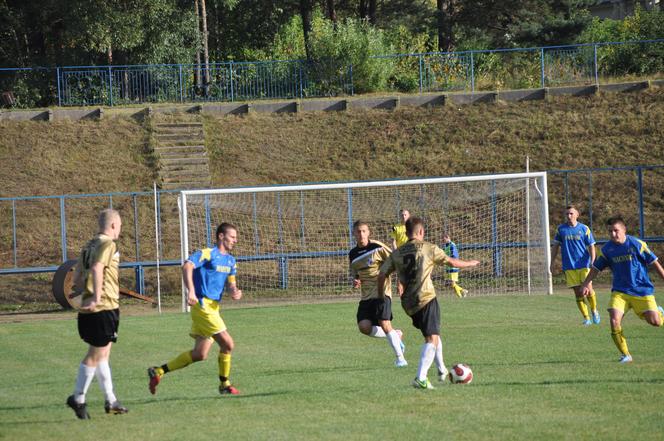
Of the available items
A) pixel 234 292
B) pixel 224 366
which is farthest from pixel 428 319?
pixel 224 366

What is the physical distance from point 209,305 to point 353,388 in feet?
5.73

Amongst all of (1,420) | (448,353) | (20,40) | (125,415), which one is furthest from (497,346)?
(20,40)

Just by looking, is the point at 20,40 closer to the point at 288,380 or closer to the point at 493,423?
the point at 288,380

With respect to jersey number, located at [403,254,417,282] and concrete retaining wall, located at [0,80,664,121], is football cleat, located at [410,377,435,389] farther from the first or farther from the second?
concrete retaining wall, located at [0,80,664,121]

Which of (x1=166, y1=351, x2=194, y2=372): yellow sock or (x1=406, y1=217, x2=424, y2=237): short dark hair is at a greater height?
(x1=406, y1=217, x2=424, y2=237): short dark hair

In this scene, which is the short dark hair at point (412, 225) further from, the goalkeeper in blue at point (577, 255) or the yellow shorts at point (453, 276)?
the yellow shorts at point (453, 276)

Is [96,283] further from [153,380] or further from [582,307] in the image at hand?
[582,307]

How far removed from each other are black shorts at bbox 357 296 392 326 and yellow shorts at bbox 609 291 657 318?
8.83 feet

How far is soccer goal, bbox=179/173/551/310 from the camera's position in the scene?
2347 centimetres

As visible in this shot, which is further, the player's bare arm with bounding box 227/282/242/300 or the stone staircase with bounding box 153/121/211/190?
the stone staircase with bounding box 153/121/211/190

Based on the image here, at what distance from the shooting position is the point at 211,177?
3006 centimetres

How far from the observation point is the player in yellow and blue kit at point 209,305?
30.2 ft

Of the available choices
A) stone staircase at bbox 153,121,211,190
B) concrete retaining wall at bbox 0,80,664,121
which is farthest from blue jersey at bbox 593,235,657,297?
concrete retaining wall at bbox 0,80,664,121

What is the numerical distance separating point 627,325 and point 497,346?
3.53 m
